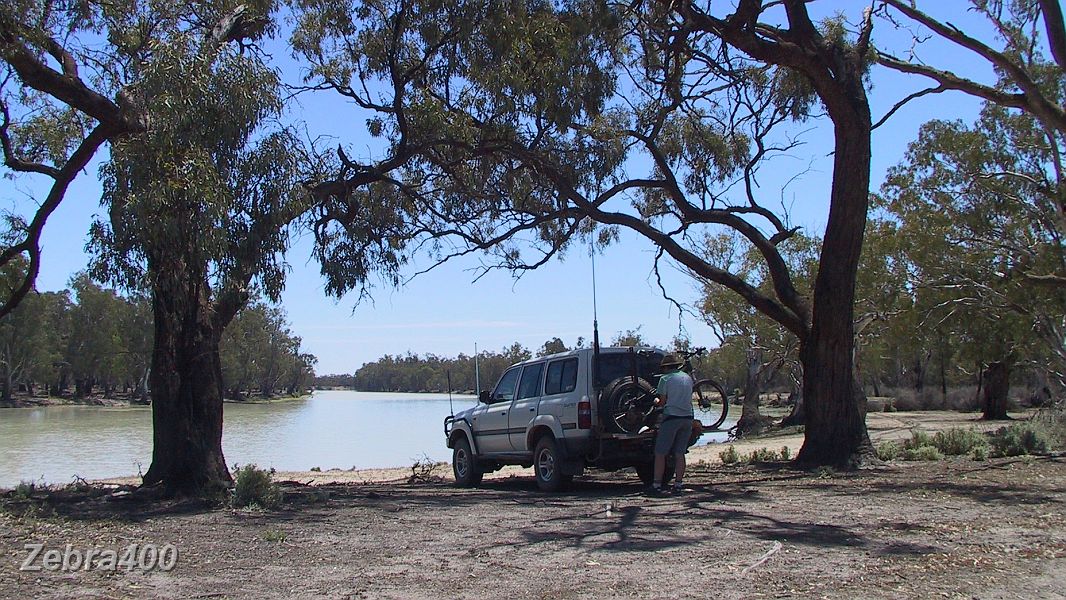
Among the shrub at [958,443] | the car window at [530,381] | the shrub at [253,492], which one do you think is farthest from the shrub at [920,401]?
the shrub at [253,492]

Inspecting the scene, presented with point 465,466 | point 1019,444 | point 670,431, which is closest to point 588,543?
point 670,431

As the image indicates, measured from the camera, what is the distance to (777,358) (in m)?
31.9

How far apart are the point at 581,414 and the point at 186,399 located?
4779mm

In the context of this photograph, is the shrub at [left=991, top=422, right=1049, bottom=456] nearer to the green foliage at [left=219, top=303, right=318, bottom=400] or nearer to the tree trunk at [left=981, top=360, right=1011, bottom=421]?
the tree trunk at [left=981, top=360, right=1011, bottom=421]

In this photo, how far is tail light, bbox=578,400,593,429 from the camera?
10648 mm

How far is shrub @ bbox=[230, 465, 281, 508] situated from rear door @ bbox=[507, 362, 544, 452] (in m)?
3.64

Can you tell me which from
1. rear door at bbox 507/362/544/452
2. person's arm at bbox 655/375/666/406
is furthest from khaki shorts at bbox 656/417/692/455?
rear door at bbox 507/362/544/452

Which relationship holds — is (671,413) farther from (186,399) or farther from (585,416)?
(186,399)

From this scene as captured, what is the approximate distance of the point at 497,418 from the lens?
12.5 meters

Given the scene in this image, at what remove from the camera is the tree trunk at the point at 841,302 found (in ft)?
41.0

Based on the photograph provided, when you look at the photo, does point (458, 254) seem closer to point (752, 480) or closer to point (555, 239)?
point (555, 239)

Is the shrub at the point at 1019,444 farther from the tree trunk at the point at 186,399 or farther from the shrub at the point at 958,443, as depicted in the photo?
the tree trunk at the point at 186,399

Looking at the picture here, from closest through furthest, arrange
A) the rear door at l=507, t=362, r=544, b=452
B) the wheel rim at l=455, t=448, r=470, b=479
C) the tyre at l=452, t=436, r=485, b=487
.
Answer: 1. the rear door at l=507, t=362, r=544, b=452
2. the tyre at l=452, t=436, r=485, b=487
3. the wheel rim at l=455, t=448, r=470, b=479

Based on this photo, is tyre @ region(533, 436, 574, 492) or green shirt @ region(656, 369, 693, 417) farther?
tyre @ region(533, 436, 574, 492)
